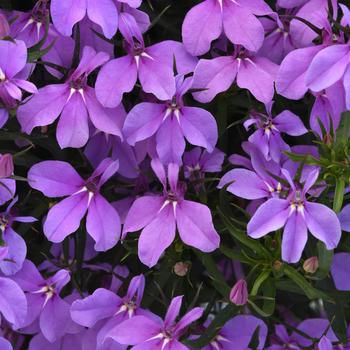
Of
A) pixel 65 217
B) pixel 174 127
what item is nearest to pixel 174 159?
pixel 174 127

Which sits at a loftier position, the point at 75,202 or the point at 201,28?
the point at 201,28

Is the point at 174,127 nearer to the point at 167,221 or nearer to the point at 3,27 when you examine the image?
Answer: the point at 167,221

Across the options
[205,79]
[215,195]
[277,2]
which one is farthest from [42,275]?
[277,2]

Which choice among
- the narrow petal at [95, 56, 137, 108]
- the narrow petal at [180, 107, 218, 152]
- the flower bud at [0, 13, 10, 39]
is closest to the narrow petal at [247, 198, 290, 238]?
the narrow petal at [180, 107, 218, 152]

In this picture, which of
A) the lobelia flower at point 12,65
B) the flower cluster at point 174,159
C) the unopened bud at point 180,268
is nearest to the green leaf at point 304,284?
the flower cluster at point 174,159

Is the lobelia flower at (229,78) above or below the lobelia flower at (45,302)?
above

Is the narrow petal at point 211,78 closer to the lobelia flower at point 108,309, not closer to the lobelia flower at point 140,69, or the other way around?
the lobelia flower at point 140,69

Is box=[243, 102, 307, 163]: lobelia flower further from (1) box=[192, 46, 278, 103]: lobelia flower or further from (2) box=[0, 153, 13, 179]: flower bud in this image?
(2) box=[0, 153, 13, 179]: flower bud

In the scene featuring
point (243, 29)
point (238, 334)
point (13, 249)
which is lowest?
point (238, 334)
